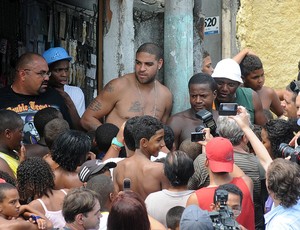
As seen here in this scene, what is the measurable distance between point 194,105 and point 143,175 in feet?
7.08

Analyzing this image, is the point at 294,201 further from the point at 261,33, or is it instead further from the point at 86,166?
the point at 261,33

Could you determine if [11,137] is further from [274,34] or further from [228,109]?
[274,34]

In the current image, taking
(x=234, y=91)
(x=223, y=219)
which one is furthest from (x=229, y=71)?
(x=223, y=219)

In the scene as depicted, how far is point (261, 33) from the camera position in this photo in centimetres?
1432

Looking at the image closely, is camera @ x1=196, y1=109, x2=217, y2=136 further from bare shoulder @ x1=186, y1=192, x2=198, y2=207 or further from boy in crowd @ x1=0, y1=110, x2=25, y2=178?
boy in crowd @ x1=0, y1=110, x2=25, y2=178

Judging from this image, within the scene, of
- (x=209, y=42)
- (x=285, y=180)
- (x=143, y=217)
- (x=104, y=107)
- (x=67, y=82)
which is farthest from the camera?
(x=209, y=42)

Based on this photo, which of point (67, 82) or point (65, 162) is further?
point (67, 82)

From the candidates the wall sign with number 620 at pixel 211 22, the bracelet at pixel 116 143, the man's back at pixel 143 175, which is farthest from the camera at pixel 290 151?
the wall sign with number 620 at pixel 211 22

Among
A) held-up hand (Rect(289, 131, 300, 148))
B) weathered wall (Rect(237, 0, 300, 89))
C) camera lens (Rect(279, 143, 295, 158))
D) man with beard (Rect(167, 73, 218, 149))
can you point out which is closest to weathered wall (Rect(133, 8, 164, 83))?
man with beard (Rect(167, 73, 218, 149))

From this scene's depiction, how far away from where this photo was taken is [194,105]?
34.8ft

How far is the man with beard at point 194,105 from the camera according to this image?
10.5 metres

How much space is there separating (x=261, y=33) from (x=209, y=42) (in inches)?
46.1

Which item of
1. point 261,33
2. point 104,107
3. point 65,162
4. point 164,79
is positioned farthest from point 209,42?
point 65,162

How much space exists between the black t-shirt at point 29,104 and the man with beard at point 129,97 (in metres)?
0.35
